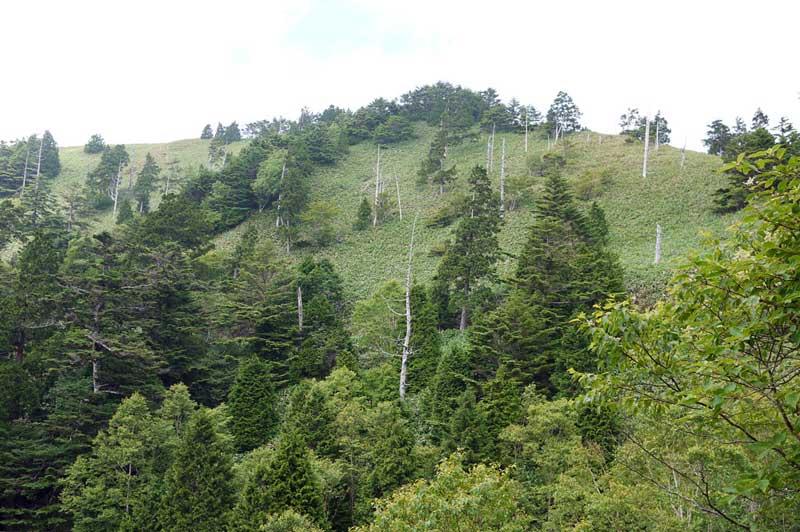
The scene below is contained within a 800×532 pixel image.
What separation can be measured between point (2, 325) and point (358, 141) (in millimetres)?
58214

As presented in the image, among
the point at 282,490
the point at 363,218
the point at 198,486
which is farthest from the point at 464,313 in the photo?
the point at 363,218

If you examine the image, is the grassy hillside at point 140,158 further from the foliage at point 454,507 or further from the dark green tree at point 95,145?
the foliage at point 454,507

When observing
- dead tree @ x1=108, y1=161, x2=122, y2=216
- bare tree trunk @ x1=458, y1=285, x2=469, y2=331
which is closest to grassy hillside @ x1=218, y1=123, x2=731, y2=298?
bare tree trunk @ x1=458, y1=285, x2=469, y2=331

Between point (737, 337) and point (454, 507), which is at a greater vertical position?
point (737, 337)

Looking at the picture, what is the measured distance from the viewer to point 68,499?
62.0 feet

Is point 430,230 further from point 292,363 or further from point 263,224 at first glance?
point 292,363

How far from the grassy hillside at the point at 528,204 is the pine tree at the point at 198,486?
19.7 meters

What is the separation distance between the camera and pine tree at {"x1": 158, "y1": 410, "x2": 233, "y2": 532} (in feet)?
57.5

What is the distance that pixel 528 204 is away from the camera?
1961 inches

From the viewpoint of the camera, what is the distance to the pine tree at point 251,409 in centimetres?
2427

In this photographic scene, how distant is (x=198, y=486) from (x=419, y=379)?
11897mm

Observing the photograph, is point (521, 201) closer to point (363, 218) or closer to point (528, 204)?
point (528, 204)

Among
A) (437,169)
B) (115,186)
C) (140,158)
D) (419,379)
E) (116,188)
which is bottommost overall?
(419,379)

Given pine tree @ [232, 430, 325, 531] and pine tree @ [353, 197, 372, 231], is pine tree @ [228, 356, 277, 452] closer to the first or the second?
pine tree @ [232, 430, 325, 531]
